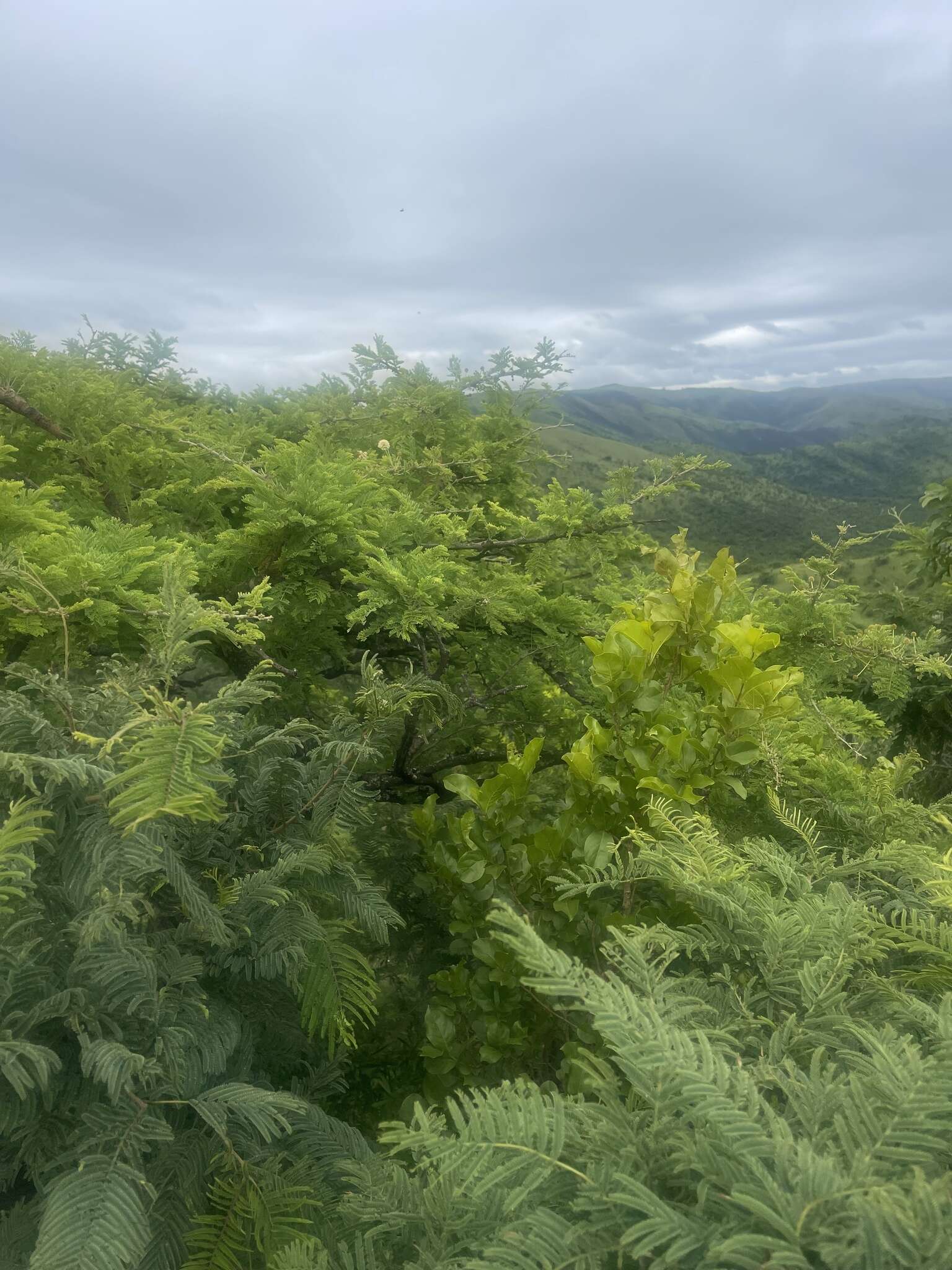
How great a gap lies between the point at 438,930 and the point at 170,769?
2.29 metres

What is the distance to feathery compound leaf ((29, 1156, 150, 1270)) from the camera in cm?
133

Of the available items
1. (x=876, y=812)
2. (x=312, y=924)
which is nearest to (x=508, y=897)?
(x=312, y=924)

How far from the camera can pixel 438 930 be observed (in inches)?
127

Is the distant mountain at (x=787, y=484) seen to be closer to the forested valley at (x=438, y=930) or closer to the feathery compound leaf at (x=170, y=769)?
the forested valley at (x=438, y=930)

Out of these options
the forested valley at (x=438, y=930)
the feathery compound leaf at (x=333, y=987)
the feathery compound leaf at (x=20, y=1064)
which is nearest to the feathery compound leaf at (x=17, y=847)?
the forested valley at (x=438, y=930)

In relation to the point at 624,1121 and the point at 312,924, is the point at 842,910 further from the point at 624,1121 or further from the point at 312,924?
the point at 312,924

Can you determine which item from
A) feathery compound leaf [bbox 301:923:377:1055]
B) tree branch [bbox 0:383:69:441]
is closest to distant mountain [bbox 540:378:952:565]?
tree branch [bbox 0:383:69:441]

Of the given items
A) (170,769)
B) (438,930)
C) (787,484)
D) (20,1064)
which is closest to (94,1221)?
(20,1064)

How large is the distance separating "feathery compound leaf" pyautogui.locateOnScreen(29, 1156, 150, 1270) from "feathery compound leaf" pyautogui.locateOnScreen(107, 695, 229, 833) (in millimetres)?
798

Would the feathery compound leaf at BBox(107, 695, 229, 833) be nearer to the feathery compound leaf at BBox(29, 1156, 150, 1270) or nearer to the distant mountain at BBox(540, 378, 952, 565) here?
the feathery compound leaf at BBox(29, 1156, 150, 1270)

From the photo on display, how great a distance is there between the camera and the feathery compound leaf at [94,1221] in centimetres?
133

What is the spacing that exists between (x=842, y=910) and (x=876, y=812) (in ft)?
2.65

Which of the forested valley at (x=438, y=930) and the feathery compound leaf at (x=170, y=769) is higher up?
the feathery compound leaf at (x=170, y=769)

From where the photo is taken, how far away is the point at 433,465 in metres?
5.05
